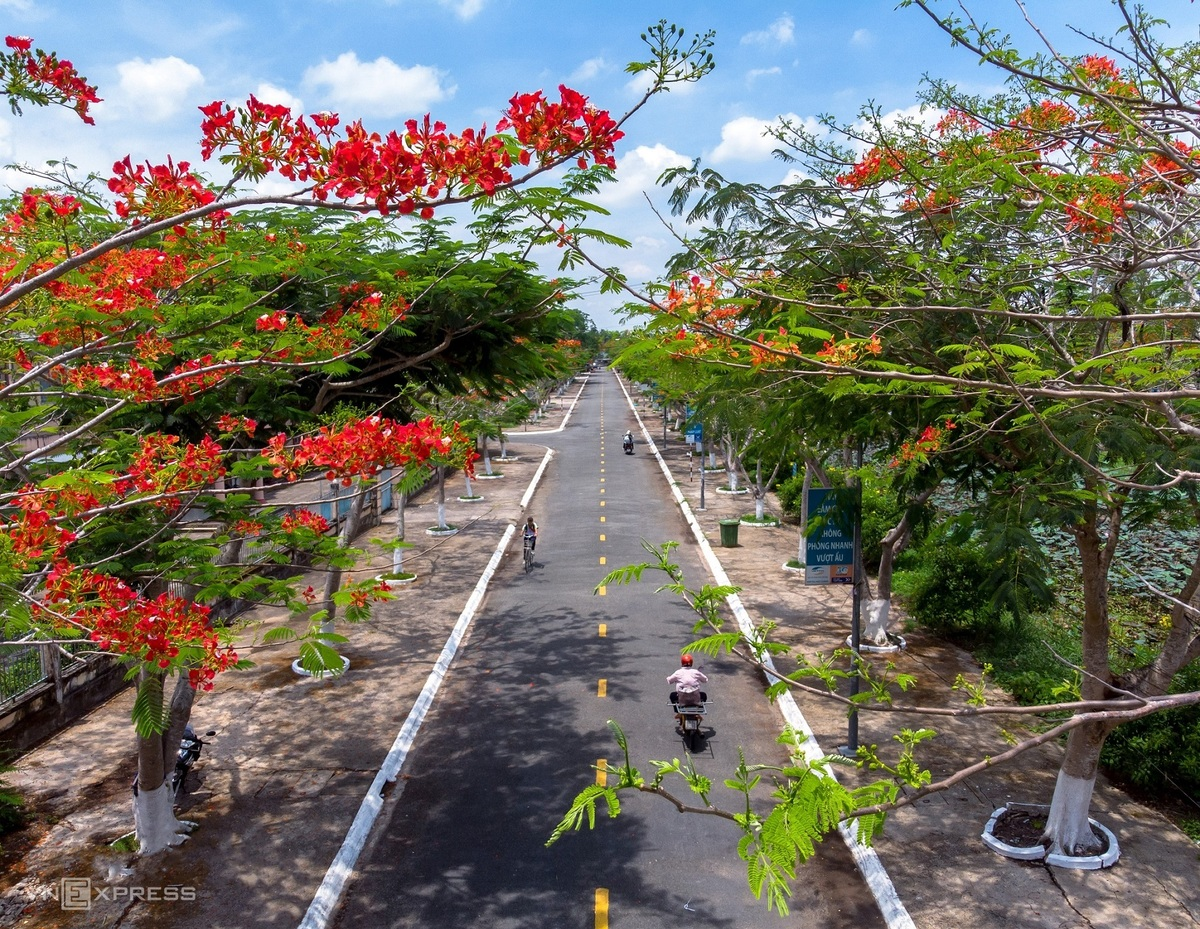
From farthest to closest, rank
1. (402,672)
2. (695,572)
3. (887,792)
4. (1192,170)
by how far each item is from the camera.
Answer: (695,572) → (402,672) → (1192,170) → (887,792)

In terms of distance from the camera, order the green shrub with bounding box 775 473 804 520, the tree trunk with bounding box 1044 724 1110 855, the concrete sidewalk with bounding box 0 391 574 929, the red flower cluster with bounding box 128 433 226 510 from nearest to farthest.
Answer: the red flower cluster with bounding box 128 433 226 510
the concrete sidewalk with bounding box 0 391 574 929
the tree trunk with bounding box 1044 724 1110 855
the green shrub with bounding box 775 473 804 520

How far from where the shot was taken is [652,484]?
3020 cm

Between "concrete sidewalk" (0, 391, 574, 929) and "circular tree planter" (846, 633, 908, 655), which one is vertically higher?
"circular tree planter" (846, 633, 908, 655)

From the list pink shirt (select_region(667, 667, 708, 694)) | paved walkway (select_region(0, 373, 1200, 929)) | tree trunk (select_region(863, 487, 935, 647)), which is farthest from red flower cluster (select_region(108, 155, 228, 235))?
tree trunk (select_region(863, 487, 935, 647))

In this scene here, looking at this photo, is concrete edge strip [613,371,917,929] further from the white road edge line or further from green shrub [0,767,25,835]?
green shrub [0,767,25,835]

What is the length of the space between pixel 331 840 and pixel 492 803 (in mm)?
1599

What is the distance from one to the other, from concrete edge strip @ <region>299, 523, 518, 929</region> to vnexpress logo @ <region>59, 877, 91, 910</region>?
6.13ft

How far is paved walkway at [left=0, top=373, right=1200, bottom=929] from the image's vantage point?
6473mm

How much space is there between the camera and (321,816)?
802cm

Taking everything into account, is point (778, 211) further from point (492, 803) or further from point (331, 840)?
point (331, 840)

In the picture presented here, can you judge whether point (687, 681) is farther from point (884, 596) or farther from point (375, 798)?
point (884, 596)

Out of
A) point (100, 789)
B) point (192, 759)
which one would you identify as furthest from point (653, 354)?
point (100, 789)

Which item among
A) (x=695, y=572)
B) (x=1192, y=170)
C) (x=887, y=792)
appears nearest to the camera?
(x=887, y=792)

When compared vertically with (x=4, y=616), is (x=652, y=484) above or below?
below
